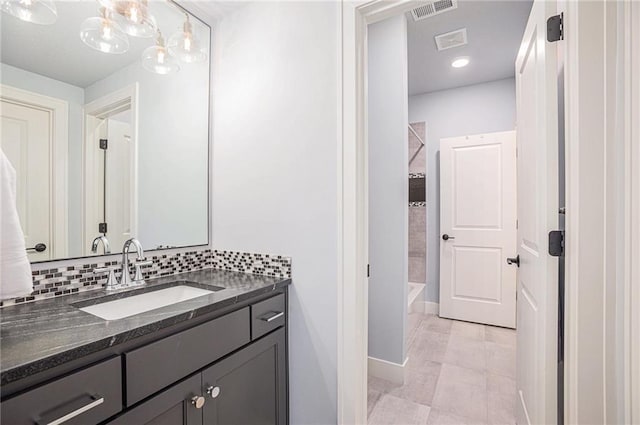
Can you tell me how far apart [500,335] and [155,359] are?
10.2 feet

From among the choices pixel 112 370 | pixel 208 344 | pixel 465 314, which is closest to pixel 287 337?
pixel 208 344

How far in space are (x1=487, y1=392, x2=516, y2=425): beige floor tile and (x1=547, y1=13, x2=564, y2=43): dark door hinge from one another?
6.28 ft

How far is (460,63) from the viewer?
9.64ft

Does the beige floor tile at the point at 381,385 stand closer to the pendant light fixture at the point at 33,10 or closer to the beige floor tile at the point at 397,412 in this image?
the beige floor tile at the point at 397,412

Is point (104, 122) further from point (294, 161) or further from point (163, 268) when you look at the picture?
point (294, 161)

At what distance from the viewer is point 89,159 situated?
132cm

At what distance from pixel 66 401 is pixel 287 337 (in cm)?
90

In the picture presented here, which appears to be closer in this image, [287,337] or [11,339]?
[11,339]

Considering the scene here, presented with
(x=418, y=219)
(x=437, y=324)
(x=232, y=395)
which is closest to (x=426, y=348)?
(x=437, y=324)

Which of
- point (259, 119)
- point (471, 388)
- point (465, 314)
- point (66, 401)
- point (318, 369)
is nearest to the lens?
point (66, 401)

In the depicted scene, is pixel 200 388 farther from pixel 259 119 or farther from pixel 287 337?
pixel 259 119

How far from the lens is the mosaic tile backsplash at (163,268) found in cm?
115

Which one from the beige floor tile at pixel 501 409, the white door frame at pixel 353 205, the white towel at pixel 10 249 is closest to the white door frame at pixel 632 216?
the white door frame at pixel 353 205

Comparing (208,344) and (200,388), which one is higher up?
(208,344)
